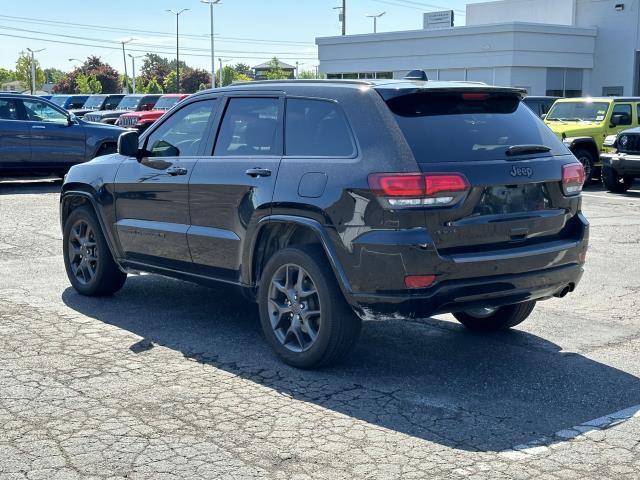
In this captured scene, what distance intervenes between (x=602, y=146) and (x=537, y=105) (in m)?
4.28

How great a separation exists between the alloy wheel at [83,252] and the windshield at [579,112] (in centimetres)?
1453

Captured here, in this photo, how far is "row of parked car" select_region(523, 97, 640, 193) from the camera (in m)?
18.0

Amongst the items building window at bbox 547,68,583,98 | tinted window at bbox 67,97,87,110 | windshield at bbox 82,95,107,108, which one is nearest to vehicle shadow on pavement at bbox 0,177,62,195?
windshield at bbox 82,95,107,108

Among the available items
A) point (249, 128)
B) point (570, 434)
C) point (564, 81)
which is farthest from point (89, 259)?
point (564, 81)

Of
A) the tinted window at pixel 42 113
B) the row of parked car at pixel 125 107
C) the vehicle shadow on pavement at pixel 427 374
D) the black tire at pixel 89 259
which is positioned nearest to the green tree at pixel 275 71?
the row of parked car at pixel 125 107

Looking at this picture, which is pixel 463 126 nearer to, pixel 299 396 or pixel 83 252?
pixel 299 396

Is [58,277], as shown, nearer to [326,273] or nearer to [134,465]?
[326,273]

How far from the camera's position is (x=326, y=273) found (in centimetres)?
569

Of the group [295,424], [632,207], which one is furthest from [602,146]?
[295,424]

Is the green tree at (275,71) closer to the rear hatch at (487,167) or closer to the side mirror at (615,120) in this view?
the side mirror at (615,120)

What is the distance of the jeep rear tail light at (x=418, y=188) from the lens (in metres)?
5.28

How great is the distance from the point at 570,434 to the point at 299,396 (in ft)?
5.07

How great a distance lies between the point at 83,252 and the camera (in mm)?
8094

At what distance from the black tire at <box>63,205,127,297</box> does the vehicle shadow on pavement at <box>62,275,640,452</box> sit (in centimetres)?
25
